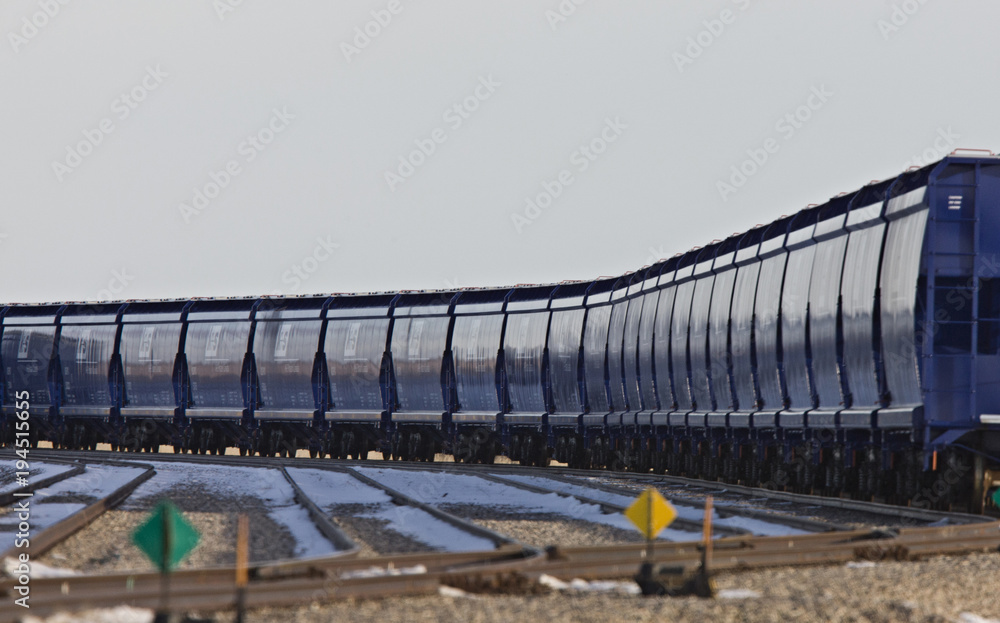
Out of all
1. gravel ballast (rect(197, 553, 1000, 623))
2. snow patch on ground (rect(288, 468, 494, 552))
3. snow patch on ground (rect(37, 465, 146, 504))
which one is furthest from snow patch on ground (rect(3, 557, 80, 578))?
snow patch on ground (rect(37, 465, 146, 504))

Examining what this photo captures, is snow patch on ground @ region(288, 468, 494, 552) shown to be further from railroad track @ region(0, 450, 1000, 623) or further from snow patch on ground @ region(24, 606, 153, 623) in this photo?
snow patch on ground @ region(24, 606, 153, 623)

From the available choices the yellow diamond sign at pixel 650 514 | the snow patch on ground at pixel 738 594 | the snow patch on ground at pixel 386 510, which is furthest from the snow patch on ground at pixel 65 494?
the snow patch on ground at pixel 738 594

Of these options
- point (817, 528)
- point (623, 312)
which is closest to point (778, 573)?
point (817, 528)

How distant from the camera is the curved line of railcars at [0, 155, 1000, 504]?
1627 cm

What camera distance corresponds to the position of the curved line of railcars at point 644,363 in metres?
16.3

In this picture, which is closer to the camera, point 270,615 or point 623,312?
point 270,615

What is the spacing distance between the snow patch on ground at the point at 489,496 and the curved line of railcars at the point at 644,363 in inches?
146

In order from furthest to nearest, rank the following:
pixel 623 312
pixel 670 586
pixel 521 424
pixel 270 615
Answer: pixel 521 424, pixel 623 312, pixel 670 586, pixel 270 615

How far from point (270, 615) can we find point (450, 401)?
28116 mm

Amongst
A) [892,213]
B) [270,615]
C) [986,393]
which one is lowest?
[270,615]

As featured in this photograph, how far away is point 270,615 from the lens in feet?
27.4

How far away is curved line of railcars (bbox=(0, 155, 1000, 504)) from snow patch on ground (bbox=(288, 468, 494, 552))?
6.02m

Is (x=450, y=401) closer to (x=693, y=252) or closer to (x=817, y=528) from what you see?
(x=693, y=252)

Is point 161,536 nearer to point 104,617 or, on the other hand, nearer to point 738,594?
point 104,617
